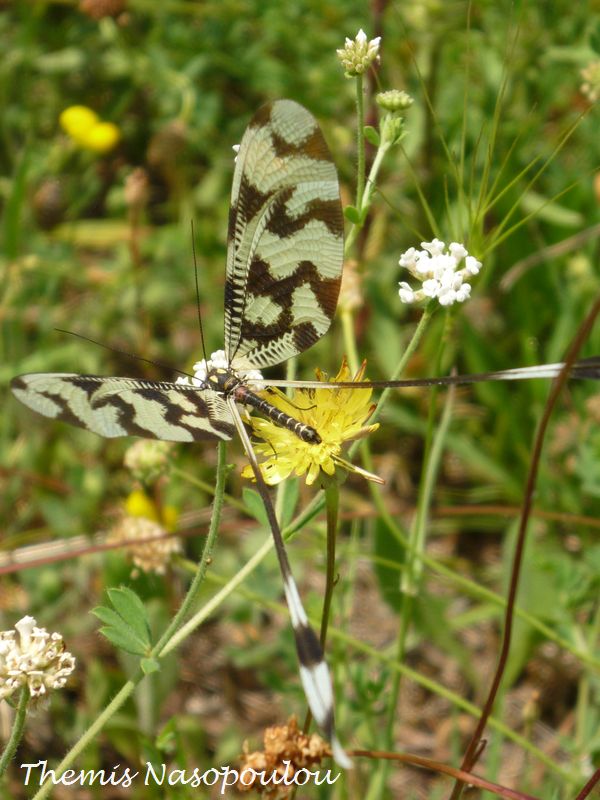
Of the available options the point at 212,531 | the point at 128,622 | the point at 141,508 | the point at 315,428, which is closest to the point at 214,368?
the point at 315,428

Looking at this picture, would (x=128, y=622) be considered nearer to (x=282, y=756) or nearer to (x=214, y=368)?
(x=282, y=756)

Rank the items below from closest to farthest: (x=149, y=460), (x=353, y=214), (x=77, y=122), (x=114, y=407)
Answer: (x=114, y=407) < (x=353, y=214) < (x=149, y=460) < (x=77, y=122)

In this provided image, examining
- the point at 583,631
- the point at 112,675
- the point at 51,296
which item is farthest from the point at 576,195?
the point at 112,675

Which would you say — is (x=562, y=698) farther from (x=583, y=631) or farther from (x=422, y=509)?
(x=422, y=509)

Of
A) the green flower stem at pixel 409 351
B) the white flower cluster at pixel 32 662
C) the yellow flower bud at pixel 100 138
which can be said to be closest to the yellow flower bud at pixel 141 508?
the white flower cluster at pixel 32 662

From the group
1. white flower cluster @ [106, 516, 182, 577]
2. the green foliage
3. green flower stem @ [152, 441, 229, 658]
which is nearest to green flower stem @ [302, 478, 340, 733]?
green flower stem @ [152, 441, 229, 658]

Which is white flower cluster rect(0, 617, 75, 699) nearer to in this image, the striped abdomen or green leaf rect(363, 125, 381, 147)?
the striped abdomen
